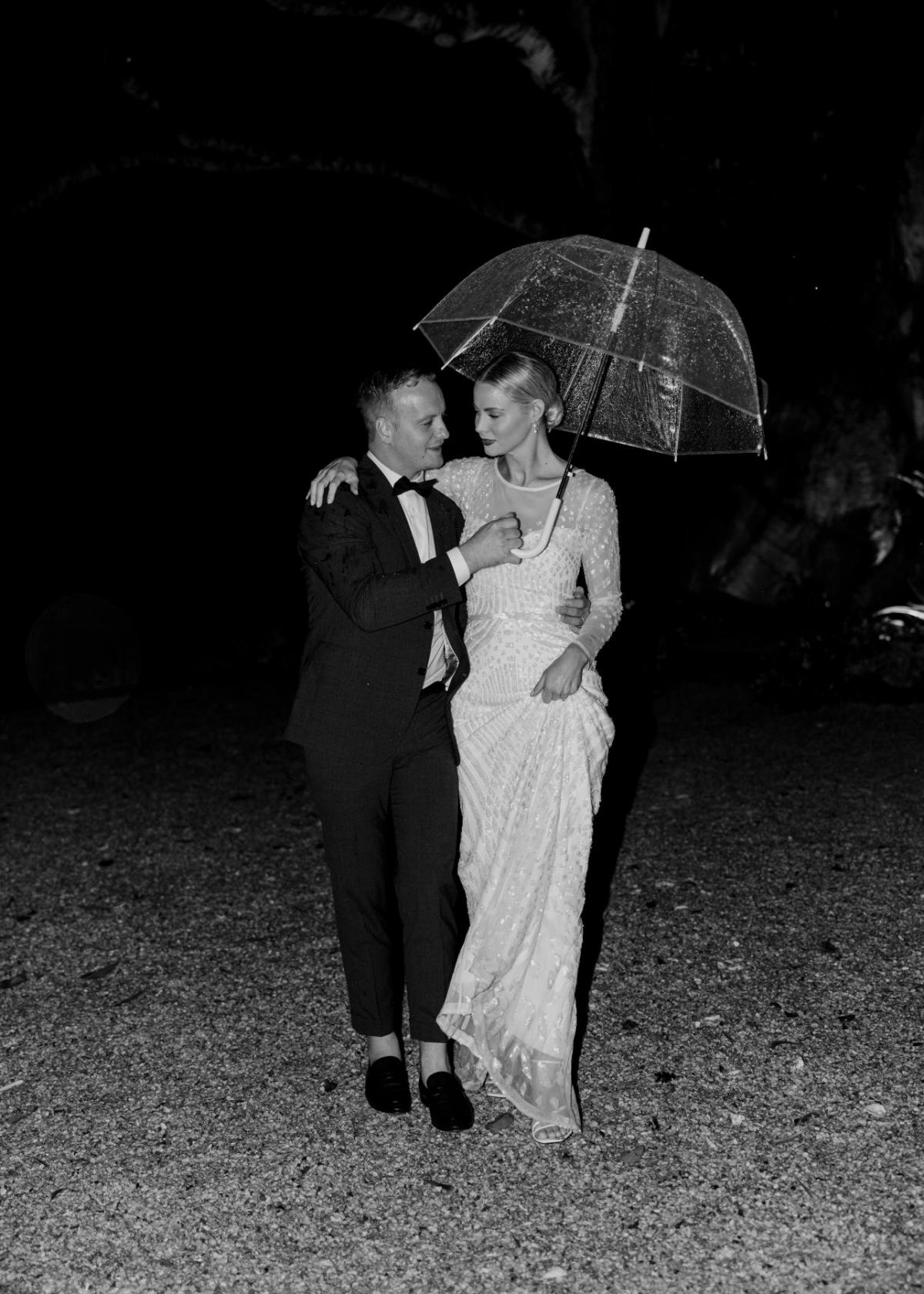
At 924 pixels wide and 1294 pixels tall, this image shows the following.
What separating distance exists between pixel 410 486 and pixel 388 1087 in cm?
168

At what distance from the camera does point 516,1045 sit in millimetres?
3490

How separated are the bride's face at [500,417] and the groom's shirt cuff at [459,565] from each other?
1.06 feet

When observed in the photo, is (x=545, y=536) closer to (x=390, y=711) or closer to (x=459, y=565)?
(x=459, y=565)

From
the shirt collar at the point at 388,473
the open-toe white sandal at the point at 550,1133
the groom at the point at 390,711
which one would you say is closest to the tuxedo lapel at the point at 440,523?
the groom at the point at 390,711

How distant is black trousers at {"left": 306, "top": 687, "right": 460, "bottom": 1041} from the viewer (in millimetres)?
3535

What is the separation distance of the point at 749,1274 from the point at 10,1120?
6.81 feet

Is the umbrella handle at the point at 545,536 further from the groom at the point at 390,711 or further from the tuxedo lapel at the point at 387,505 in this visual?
the tuxedo lapel at the point at 387,505

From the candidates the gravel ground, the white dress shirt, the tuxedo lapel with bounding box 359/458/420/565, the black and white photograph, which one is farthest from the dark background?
the tuxedo lapel with bounding box 359/458/420/565

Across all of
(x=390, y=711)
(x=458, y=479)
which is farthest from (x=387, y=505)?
(x=390, y=711)

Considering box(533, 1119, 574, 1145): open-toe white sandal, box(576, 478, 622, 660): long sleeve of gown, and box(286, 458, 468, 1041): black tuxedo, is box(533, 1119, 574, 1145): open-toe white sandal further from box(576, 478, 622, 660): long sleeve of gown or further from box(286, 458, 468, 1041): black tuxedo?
box(576, 478, 622, 660): long sleeve of gown

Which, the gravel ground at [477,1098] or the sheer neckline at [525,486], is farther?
the sheer neckline at [525,486]

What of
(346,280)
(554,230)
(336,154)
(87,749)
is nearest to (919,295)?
(554,230)

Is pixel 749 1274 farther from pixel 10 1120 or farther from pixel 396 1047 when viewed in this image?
pixel 10 1120

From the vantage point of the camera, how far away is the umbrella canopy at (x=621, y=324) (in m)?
3.53
